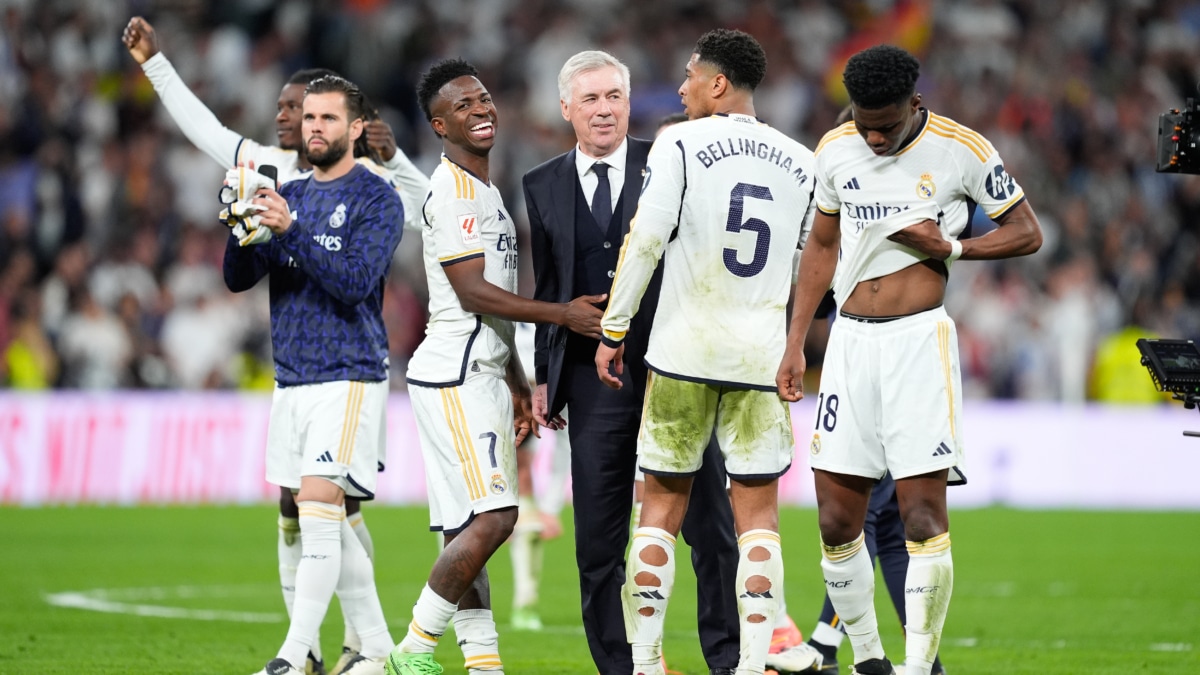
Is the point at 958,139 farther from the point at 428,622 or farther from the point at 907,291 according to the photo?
the point at 428,622

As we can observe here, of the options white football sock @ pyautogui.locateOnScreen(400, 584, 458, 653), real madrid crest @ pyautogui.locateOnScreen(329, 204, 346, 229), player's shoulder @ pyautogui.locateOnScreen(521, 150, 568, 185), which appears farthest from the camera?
real madrid crest @ pyautogui.locateOnScreen(329, 204, 346, 229)

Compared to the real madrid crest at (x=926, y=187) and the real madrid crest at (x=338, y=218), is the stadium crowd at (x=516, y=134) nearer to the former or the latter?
the real madrid crest at (x=338, y=218)

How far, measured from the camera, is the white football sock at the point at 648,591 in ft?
22.5

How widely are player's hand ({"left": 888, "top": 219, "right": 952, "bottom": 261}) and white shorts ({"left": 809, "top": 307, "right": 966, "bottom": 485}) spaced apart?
1.02ft

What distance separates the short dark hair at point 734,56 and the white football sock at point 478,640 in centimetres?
277

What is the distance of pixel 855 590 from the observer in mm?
7199

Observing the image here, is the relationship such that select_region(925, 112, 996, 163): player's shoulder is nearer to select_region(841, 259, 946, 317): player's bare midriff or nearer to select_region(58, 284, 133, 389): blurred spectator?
select_region(841, 259, 946, 317): player's bare midriff

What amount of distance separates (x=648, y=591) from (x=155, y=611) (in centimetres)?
547

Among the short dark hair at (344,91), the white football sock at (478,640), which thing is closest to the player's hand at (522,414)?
the white football sock at (478,640)

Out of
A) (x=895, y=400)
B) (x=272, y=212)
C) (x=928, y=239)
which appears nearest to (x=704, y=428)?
(x=895, y=400)

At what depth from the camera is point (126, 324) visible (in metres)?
20.7

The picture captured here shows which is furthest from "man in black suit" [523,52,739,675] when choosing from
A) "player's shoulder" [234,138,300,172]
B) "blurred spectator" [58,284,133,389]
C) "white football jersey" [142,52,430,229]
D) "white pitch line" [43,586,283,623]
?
"blurred spectator" [58,284,133,389]

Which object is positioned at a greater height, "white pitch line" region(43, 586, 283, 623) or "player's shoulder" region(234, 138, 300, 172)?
"player's shoulder" region(234, 138, 300, 172)

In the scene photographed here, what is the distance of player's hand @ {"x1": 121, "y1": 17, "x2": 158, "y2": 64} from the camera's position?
9.20m
